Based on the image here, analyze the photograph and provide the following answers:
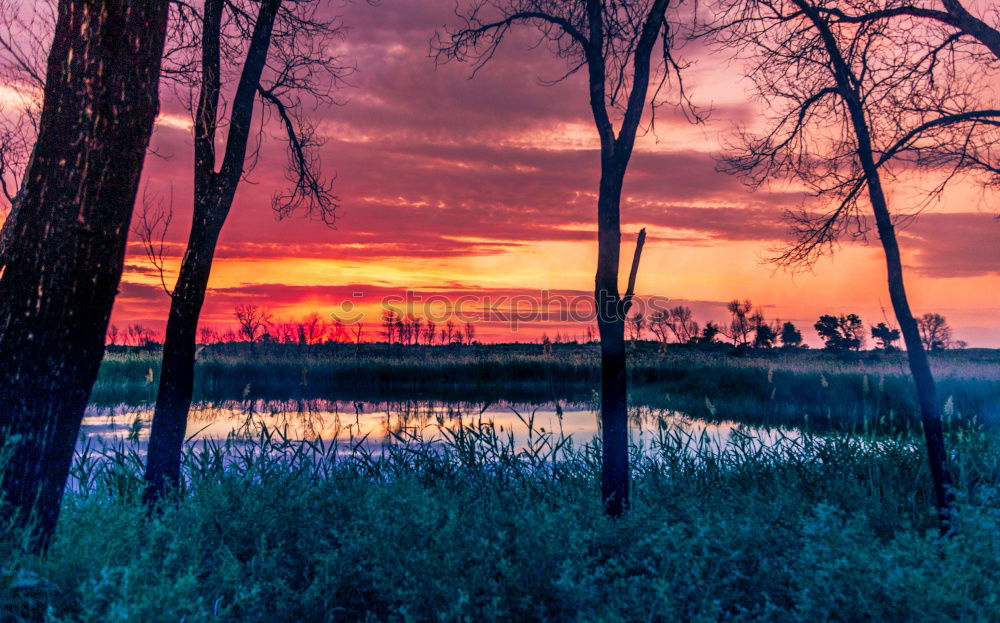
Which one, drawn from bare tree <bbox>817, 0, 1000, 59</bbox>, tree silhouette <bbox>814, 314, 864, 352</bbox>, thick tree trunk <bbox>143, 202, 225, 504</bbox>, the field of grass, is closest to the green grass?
thick tree trunk <bbox>143, 202, 225, 504</bbox>

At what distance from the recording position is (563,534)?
5145 millimetres

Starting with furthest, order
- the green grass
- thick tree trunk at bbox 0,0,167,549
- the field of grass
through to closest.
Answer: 1. the field of grass
2. thick tree trunk at bbox 0,0,167,549
3. the green grass

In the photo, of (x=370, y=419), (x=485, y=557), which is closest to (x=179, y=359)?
(x=485, y=557)

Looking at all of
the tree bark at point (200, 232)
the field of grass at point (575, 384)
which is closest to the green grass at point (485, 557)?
the tree bark at point (200, 232)

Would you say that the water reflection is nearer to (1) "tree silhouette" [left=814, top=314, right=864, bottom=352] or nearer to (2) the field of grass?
(2) the field of grass

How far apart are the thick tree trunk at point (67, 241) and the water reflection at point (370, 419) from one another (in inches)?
331

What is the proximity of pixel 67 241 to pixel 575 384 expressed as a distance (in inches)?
791

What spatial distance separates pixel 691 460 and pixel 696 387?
14.4 metres

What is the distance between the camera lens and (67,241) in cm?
528

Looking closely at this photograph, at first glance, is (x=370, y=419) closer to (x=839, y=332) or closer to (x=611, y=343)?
(x=611, y=343)

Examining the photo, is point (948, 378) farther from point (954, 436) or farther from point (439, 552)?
point (439, 552)

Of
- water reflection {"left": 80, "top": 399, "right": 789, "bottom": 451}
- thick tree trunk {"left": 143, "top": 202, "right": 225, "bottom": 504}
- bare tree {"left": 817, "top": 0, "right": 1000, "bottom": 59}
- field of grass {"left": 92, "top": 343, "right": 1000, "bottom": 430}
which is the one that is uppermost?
bare tree {"left": 817, "top": 0, "right": 1000, "bottom": 59}

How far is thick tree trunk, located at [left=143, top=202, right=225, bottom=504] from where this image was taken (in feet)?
25.4

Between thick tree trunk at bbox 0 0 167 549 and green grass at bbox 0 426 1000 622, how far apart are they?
67 cm
